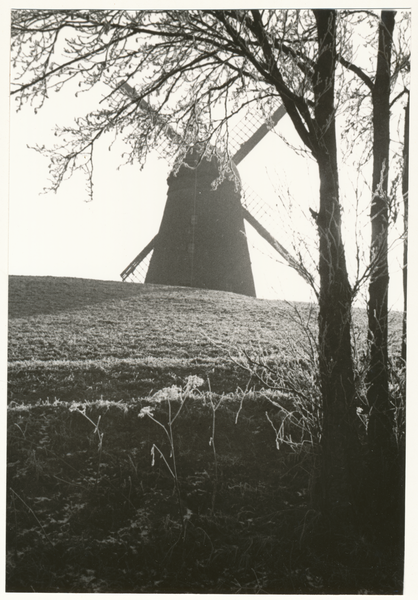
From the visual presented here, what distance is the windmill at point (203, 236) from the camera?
12484 millimetres

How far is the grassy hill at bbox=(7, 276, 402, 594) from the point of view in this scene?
147 inches

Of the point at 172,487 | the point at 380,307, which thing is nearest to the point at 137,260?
the point at 172,487

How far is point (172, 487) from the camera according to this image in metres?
4.36

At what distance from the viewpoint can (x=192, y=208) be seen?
12.9m

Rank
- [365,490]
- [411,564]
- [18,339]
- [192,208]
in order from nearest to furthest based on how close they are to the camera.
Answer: [411,564], [365,490], [18,339], [192,208]

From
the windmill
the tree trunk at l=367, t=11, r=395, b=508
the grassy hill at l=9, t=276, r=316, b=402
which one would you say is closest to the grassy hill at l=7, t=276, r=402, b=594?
the grassy hill at l=9, t=276, r=316, b=402

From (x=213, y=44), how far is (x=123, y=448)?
3.38 metres

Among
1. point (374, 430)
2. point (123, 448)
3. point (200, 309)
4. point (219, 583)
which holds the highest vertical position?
point (200, 309)

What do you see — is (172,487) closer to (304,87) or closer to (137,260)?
(304,87)

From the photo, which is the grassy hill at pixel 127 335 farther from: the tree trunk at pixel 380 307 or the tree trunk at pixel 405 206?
the tree trunk at pixel 405 206

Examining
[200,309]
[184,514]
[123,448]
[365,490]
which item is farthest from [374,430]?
[200,309]

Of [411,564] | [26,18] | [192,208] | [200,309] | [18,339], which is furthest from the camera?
[192,208]

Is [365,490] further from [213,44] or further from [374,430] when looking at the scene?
[213,44]

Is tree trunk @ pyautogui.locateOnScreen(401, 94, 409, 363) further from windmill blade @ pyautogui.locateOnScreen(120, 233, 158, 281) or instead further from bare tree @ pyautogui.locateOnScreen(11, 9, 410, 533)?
windmill blade @ pyautogui.locateOnScreen(120, 233, 158, 281)
